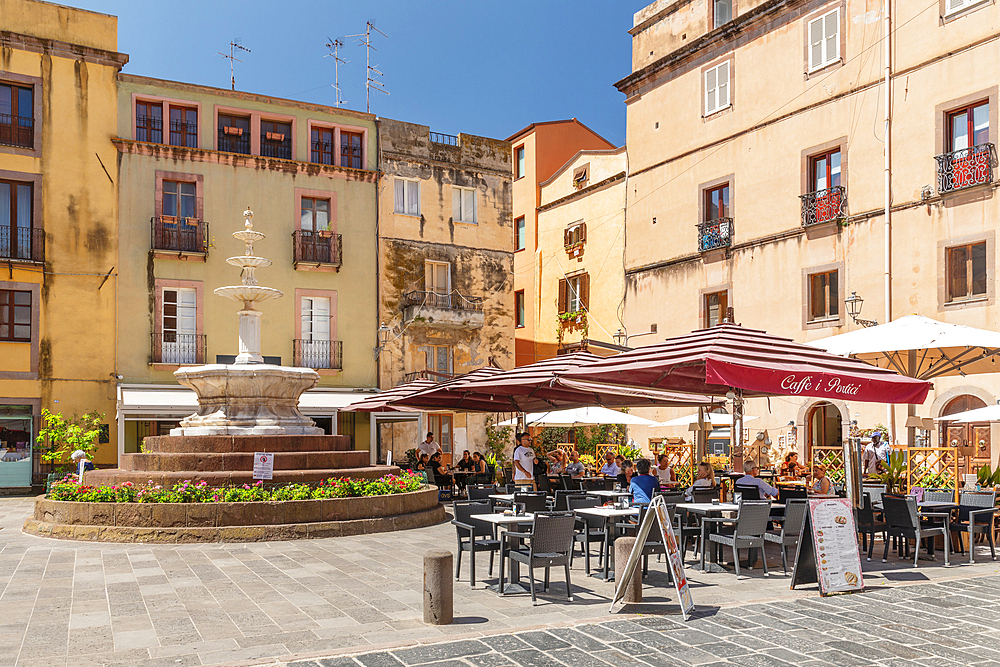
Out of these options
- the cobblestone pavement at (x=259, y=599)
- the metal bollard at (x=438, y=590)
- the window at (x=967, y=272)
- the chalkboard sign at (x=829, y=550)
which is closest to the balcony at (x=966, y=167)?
the window at (x=967, y=272)

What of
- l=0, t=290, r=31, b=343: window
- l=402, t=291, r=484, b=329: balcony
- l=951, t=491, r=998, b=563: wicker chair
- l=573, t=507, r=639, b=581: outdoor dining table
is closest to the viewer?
l=573, t=507, r=639, b=581: outdoor dining table

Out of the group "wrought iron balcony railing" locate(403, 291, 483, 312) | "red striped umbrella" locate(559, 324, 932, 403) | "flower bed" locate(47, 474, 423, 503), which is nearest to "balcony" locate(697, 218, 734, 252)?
"wrought iron balcony railing" locate(403, 291, 483, 312)

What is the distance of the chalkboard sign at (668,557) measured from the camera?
26.3 feet

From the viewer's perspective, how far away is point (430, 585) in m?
7.71

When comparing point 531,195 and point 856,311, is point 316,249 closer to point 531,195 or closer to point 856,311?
point 531,195

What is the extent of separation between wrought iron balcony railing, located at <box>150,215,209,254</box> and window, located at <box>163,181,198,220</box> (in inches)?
9.3

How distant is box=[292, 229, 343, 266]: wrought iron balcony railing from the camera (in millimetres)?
28828

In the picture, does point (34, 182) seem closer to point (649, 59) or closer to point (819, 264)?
point (649, 59)

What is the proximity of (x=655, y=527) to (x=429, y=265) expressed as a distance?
2303 centimetres

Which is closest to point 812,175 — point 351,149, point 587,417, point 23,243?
point 587,417

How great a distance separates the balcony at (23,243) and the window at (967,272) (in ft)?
77.6

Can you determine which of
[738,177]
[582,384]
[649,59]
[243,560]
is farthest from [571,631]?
[649,59]

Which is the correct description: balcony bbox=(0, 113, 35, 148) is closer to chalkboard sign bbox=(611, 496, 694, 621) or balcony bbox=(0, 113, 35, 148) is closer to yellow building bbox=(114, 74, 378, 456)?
yellow building bbox=(114, 74, 378, 456)

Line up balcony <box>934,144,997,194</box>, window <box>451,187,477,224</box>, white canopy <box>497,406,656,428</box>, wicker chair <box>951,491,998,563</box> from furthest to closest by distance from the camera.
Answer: window <box>451,187,477,224</box> < white canopy <box>497,406,656,428</box> < balcony <box>934,144,997,194</box> < wicker chair <box>951,491,998,563</box>
